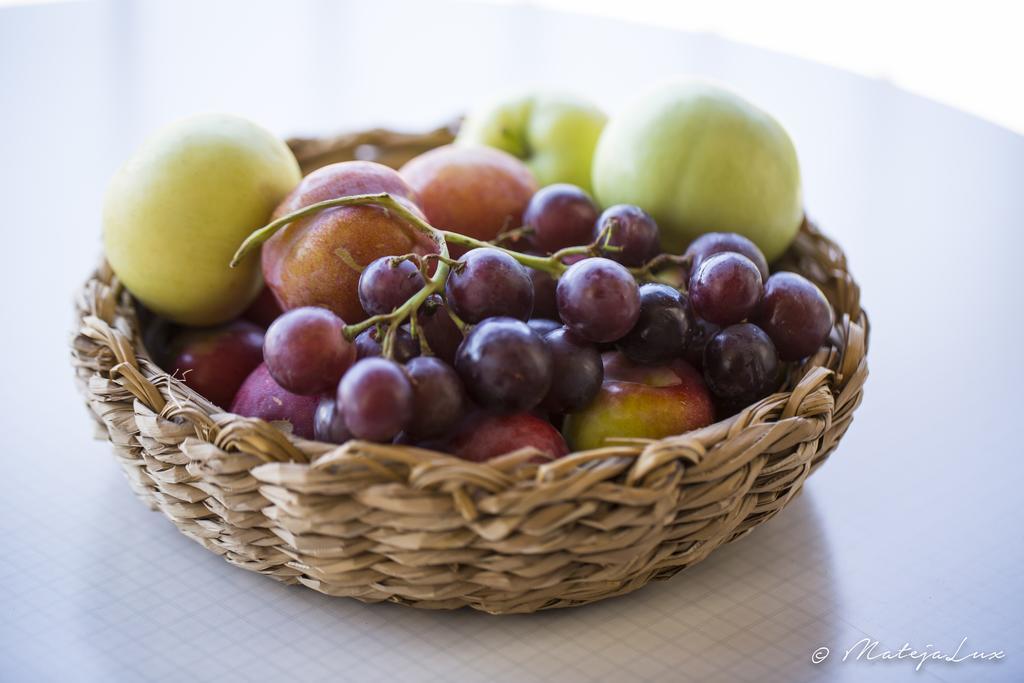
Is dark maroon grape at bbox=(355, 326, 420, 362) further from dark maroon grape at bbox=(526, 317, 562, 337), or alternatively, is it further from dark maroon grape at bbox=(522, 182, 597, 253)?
dark maroon grape at bbox=(522, 182, 597, 253)

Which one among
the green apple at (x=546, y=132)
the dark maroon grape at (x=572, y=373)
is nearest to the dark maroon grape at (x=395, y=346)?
the dark maroon grape at (x=572, y=373)

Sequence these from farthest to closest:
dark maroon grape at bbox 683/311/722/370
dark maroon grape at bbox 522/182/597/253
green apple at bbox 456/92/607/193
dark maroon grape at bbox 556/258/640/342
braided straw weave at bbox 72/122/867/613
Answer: green apple at bbox 456/92/607/193 → dark maroon grape at bbox 522/182/597/253 → dark maroon grape at bbox 683/311/722/370 → dark maroon grape at bbox 556/258/640/342 → braided straw weave at bbox 72/122/867/613

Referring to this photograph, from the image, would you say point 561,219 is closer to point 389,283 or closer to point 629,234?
point 629,234

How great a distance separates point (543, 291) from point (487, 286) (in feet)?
0.47

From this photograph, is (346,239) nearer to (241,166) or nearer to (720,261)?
(241,166)

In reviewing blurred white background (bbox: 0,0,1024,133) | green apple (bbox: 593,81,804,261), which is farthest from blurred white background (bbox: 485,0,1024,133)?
green apple (bbox: 593,81,804,261)

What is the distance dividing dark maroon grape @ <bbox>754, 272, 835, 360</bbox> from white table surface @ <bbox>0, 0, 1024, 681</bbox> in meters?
0.16

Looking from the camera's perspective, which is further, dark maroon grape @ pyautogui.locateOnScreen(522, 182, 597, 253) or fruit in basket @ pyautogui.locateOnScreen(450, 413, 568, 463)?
dark maroon grape @ pyautogui.locateOnScreen(522, 182, 597, 253)

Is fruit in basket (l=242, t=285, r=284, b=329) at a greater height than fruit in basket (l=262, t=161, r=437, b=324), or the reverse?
fruit in basket (l=262, t=161, r=437, b=324)

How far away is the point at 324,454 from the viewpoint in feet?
2.29

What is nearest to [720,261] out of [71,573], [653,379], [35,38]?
[653,379]

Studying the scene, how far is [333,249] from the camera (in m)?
0.89

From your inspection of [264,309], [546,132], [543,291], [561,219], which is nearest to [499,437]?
[543,291]

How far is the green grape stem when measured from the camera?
75 centimetres
